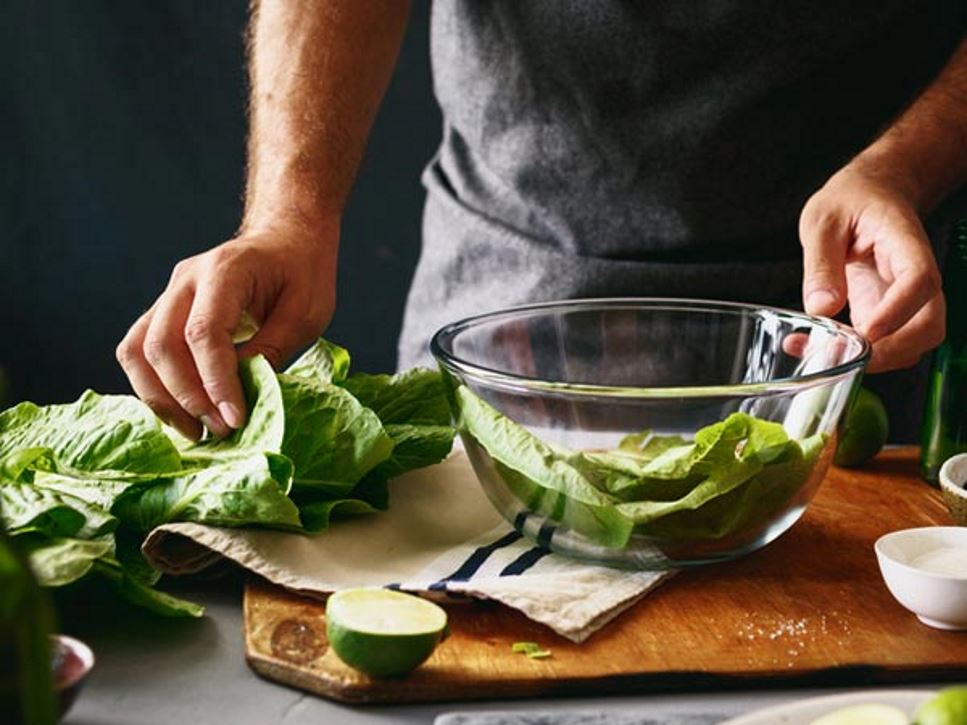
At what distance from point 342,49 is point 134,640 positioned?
861 millimetres

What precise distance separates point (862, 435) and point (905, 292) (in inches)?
8.5

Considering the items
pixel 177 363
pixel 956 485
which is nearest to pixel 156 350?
pixel 177 363

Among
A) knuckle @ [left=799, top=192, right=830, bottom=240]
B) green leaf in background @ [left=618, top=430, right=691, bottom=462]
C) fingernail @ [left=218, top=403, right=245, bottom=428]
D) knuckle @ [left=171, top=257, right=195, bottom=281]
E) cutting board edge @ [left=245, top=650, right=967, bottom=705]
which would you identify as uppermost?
knuckle @ [left=799, top=192, right=830, bottom=240]

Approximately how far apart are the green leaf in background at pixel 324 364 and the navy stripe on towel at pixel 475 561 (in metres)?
0.27

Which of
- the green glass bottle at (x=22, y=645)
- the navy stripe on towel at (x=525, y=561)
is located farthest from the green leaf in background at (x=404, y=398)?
the green glass bottle at (x=22, y=645)

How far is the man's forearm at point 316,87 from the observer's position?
63.5 inches

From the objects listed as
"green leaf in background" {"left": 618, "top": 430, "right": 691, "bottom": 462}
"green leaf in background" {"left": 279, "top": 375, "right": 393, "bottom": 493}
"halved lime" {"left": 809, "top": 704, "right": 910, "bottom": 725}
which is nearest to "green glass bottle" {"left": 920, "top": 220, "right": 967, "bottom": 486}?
"green leaf in background" {"left": 618, "top": 430, "right": 691, "bottom": 462}

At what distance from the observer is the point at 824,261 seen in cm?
136

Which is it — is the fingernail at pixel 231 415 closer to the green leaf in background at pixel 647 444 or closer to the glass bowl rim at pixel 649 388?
the glass bowl rim at pixel 649 388

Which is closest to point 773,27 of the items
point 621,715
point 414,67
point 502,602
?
point 502,602

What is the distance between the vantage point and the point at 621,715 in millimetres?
938

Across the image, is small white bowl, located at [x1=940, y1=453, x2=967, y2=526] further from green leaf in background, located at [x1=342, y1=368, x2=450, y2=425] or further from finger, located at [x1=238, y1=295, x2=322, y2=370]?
finger, located at [x1=238, y1=295, x2=322, y2=370]

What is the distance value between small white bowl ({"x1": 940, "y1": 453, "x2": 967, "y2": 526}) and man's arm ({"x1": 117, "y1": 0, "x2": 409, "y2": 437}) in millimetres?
627

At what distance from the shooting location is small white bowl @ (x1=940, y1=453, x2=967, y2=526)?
50.3 inches
